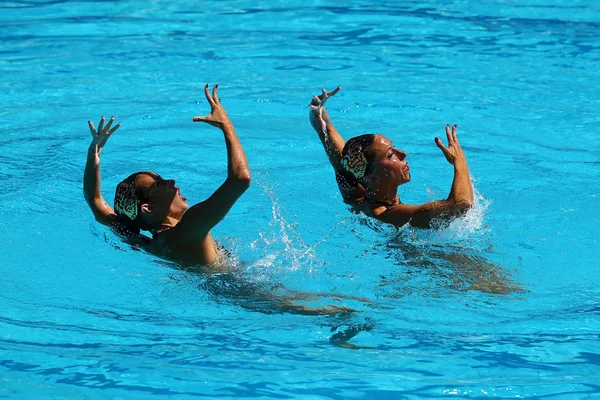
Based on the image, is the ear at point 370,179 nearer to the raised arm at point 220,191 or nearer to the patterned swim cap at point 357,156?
the patterned swim cap at point 357,156

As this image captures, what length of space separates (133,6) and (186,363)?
8727mm

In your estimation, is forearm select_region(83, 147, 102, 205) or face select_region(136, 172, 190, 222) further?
forearm select_region(83, 147, 102, 205)

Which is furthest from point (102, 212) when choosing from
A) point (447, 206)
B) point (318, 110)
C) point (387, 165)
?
point (447, 206)

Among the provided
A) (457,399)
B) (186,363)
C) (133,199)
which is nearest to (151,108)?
(133,199)

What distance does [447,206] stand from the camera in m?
5.25

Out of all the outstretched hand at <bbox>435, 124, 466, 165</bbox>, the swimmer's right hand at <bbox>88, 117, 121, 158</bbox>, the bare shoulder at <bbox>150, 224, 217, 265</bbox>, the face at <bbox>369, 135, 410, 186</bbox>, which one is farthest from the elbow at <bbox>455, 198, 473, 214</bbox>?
the swimmer's right hand at <bbox>88, 117, 121, 158</bbox>

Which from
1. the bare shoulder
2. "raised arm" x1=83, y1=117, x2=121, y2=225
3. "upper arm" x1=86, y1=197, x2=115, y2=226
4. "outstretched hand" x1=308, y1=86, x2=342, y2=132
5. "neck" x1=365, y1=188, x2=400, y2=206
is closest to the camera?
the bare shoulder

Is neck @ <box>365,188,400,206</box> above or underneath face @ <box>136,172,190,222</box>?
underneath

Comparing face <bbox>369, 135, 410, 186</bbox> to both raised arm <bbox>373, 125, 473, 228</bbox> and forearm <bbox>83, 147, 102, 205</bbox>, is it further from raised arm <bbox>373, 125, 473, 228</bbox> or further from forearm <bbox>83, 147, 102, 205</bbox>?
forearm <bbox>83, 147, 102, 205</bbox>

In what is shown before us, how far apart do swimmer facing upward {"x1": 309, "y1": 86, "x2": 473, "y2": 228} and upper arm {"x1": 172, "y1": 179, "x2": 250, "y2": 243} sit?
1.12 metres

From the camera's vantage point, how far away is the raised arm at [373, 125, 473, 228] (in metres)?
5.23

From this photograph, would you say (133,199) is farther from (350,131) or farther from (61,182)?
(350,131)

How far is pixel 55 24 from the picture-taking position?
11633 mm

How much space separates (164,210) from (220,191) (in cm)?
64
